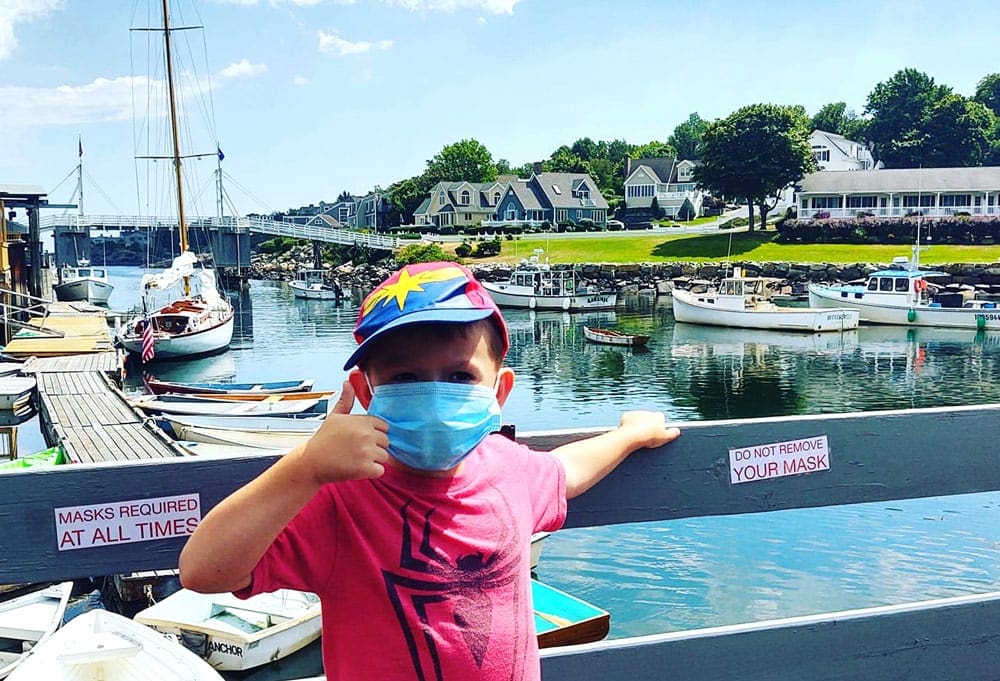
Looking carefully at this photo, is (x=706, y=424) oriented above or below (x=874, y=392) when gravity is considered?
above

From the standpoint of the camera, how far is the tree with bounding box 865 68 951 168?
108 m

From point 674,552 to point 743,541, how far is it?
1268 millimetres

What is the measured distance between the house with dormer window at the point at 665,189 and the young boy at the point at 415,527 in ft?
346

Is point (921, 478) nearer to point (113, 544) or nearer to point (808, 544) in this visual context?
point (113, 544)

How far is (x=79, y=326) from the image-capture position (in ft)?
118

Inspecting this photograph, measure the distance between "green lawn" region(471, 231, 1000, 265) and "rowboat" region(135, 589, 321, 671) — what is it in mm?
63397

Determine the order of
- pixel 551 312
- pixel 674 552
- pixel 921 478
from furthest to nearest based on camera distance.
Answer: pixel 551 312 < pixel 674 552 < pixel 921 478

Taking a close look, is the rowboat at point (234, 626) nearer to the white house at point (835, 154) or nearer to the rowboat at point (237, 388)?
the rowboat at point (237, 388)

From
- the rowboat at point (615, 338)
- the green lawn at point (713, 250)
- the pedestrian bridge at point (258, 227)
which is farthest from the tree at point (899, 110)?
the rowboat at point (615, 338)

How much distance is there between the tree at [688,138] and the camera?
14825 centimetres

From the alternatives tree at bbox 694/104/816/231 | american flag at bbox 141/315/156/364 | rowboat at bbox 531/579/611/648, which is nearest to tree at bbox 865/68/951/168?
tree at bbox 694/104/816/231

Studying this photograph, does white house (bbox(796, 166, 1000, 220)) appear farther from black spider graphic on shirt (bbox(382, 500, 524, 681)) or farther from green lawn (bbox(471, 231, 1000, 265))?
black spider graphic on shirt (bbox(382, 500, 524, 681))

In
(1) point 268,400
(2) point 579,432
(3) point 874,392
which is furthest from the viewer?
(3) point 874,392

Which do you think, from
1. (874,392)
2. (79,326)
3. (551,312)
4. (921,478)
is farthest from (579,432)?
(551,312)
